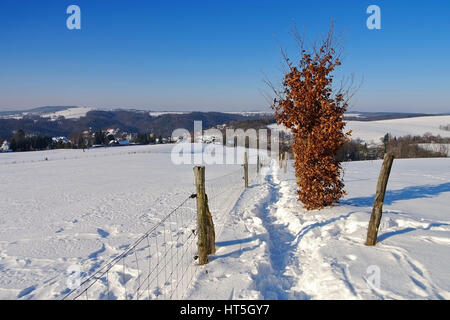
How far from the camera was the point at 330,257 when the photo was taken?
18.3 feet

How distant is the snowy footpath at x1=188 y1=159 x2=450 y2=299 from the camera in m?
4.38

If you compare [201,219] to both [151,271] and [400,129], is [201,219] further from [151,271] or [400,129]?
[400,129]

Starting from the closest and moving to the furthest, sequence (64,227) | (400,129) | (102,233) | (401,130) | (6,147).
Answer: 1. (102,233)
2. (64,227)
3. (6,147)
4. (401,130)
5. (400,129)

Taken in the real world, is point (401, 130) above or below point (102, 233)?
above

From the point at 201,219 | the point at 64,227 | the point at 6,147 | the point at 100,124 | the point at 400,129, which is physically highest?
the point at 100,124

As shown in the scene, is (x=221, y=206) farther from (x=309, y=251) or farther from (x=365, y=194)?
(x=365, y=194)

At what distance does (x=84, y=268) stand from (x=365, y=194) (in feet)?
36.9

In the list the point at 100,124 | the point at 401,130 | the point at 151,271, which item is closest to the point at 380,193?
the point at 151,271

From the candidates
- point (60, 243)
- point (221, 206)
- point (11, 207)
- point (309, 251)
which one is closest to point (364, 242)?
point (309, 251)

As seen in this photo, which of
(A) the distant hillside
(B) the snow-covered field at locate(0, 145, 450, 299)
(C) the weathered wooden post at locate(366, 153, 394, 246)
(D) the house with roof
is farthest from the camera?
(A) the distant hillside

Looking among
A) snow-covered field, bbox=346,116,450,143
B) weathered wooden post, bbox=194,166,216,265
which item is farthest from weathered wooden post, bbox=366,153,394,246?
snow-covered field, bbox=346,116,450,143

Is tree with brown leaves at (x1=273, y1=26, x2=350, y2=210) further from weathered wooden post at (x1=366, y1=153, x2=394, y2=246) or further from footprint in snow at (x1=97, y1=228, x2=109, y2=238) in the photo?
footprint in snow at (x1=97, y1=228, x2=109, y2=238)

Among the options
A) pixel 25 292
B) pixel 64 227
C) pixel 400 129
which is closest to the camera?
pixel 25 292
